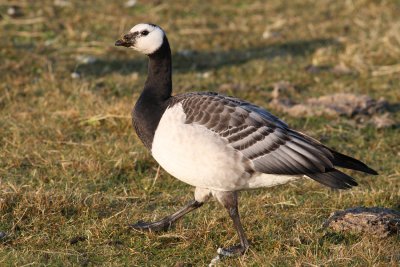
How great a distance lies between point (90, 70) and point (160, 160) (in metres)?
5.63

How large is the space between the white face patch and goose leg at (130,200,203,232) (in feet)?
4.46

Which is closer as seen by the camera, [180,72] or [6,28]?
[180,72]

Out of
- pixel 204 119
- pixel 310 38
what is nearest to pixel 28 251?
pixel 204 119

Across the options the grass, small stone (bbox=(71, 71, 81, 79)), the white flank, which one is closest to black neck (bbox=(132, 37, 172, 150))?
the white flank

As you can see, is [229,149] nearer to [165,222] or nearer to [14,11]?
[165,222]

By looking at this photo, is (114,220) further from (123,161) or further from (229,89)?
(229,89)

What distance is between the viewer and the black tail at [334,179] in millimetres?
5273

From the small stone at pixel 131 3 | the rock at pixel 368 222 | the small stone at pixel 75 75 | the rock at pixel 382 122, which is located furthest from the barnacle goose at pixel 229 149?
the small stone at pixel 131 3

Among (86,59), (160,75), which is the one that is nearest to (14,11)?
(86,59)

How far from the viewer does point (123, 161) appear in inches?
287

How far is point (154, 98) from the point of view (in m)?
5.73

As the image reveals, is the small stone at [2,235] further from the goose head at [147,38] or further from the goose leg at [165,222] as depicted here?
the goose head at [147,38]

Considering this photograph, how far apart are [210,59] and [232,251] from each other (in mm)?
6657

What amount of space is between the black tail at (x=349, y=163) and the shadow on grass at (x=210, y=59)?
227 inches
